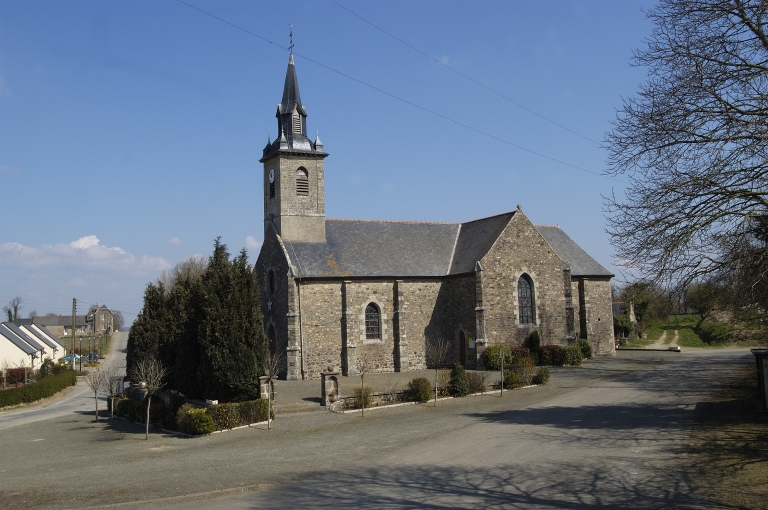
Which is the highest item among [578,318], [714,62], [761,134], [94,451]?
[714,62]

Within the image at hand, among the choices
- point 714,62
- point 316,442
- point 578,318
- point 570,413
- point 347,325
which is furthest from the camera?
point 578,318

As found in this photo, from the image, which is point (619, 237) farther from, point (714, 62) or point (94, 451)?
point (94, 451)

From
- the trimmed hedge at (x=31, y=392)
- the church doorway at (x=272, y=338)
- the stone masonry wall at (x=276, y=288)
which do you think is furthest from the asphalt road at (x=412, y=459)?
the trimmed hedge at (x=31, y=392)

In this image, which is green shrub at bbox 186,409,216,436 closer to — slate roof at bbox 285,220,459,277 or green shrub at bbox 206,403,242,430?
green shrub at bbox 206,403,242,430

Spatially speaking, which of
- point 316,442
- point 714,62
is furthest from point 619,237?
point 316,442

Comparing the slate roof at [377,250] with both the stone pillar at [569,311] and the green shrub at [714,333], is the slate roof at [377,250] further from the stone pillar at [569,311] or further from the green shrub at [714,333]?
the green shrub at [714,333]

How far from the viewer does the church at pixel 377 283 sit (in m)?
30.6

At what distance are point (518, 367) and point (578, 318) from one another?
38.4 feet

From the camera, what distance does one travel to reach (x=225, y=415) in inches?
783

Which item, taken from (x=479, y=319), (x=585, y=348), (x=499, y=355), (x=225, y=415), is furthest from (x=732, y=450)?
(x=585, y=348)

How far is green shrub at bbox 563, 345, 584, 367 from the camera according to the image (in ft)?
103

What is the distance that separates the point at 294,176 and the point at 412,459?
21815 mm

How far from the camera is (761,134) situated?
11312 mm

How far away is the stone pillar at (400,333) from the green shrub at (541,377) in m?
7.54
